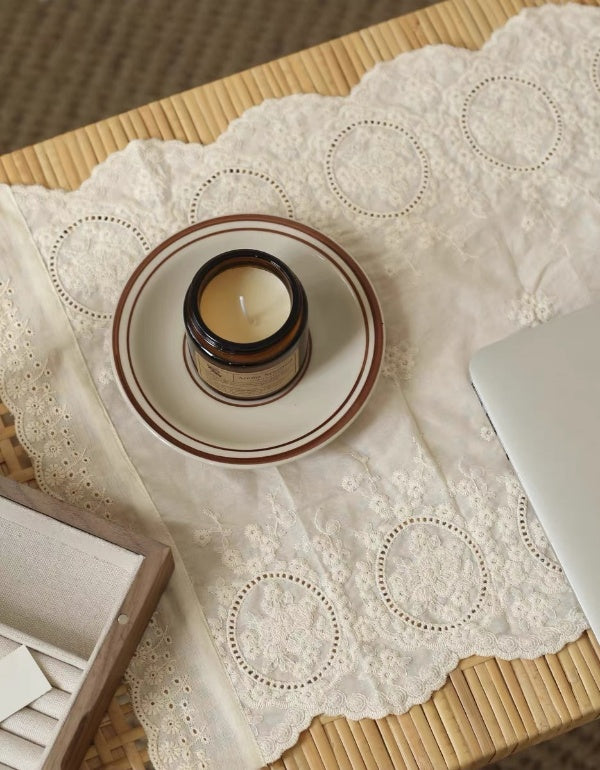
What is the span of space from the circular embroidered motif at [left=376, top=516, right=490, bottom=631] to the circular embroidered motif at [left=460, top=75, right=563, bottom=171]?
318mm

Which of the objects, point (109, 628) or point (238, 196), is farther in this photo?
point (238, 196)

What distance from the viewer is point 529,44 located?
766 millimetres

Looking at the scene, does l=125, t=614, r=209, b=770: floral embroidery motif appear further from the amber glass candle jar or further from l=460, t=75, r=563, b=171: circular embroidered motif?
l=460, t=75, r=563, b=171: circular embroidered motif

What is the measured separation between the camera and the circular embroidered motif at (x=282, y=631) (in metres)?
0.64

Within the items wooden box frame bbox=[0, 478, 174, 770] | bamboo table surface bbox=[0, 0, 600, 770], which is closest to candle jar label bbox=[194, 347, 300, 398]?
wooden box frame bbox=[0, 478, 174, 770]

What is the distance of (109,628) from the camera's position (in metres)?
0.57

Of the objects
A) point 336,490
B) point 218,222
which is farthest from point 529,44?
point 336,490

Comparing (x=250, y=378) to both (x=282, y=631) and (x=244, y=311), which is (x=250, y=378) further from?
(x=282, y=631)

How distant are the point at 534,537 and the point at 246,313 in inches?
10.9

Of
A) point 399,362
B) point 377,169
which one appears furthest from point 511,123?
point 399,362

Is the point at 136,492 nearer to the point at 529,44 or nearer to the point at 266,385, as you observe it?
the point at 266,385

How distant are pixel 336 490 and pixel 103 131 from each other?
1.20 feet

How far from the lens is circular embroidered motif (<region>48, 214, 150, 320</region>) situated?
2.32 feet

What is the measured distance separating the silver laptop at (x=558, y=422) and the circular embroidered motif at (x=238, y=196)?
0.22 m
